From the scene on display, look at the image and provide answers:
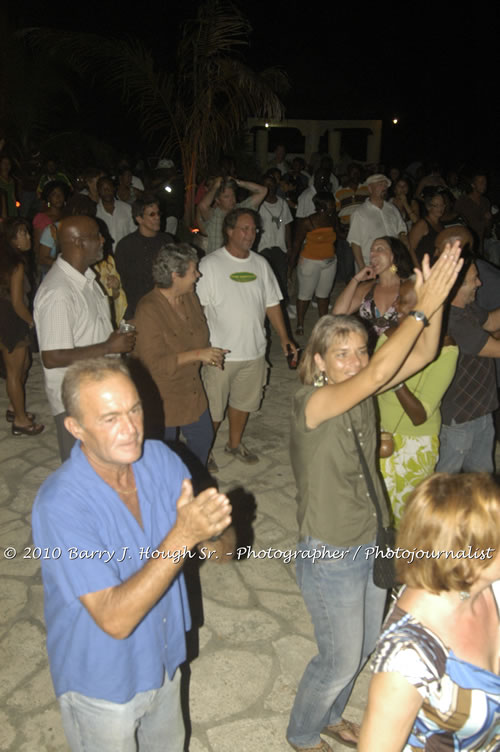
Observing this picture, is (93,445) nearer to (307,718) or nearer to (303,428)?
(303,428)

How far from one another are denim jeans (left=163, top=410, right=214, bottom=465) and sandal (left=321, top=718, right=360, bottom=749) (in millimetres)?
2114

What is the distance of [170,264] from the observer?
4.12 meters

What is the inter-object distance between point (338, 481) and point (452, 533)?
2.52 feet

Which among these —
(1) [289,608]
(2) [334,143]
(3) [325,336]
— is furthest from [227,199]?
(2) [334,143]

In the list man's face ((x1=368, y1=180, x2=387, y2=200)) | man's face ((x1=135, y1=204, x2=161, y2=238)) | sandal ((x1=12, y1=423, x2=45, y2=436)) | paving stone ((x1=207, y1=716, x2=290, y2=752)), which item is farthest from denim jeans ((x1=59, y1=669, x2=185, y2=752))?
man's face ((x1=368, y1=180, x2=387, y2=200))

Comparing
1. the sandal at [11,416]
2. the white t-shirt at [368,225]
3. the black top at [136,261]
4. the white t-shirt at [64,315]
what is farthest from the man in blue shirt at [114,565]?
the white t-shirt at [368,225]

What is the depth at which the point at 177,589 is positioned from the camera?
2.16 m

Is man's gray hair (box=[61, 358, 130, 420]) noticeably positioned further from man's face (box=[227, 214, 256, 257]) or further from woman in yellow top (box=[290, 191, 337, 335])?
woman in yellow top (box=[290, 191, 337, 335])

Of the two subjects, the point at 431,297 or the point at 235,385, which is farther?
the point at 235,385

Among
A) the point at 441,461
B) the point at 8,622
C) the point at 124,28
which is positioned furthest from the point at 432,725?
the point at 124,28

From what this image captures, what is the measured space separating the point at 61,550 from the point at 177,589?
1.72 ft

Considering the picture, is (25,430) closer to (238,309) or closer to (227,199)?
(238,309)

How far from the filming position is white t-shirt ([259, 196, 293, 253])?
28.0ft

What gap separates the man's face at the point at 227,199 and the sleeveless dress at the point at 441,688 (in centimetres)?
583
